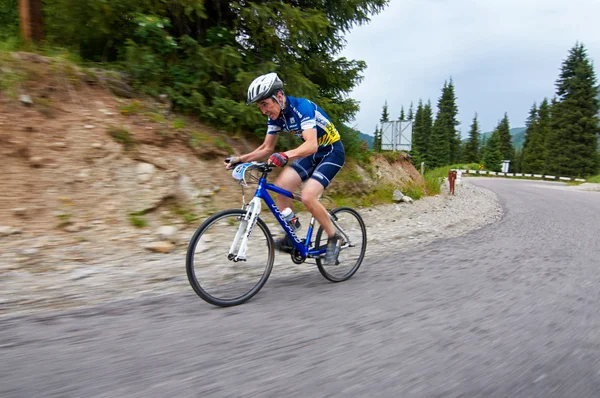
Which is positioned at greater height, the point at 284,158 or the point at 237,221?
the point at 284,158

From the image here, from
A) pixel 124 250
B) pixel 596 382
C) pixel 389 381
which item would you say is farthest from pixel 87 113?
pixel 596 382

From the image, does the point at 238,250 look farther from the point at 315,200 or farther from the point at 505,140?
the point at 505,140

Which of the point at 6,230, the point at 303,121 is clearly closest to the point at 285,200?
the point at 303,121

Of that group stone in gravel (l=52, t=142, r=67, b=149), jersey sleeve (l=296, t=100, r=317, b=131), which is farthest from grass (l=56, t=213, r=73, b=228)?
jersey sleeve (l=296, t=100, r=317, b=131)

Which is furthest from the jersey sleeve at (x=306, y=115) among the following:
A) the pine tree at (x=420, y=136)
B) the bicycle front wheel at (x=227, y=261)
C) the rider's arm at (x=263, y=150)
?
the pine tree at (x=420, y=136)

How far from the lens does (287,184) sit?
4102mm

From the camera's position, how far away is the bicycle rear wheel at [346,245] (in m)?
4.36

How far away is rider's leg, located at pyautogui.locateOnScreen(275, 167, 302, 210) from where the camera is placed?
13.3 feet

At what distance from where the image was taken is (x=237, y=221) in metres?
3.59

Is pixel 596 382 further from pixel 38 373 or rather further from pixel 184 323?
pixel 38 373

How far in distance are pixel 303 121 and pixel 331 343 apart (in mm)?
2112

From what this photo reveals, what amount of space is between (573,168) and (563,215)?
4518 centimetres

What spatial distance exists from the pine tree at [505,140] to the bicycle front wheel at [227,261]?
89782 mm

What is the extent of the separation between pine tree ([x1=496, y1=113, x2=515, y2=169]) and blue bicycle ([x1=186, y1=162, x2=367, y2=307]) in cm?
8954
